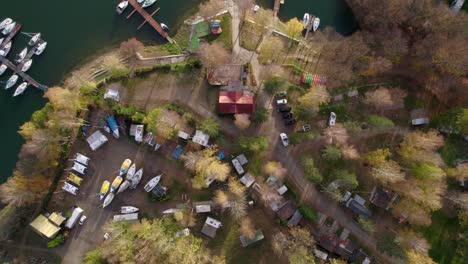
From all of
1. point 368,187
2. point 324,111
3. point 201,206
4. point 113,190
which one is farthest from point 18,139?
point 368,187

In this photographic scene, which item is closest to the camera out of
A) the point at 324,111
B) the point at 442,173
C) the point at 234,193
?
the point at 442,173

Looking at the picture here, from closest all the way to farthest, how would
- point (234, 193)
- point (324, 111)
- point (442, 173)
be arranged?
point (442, 173)
point (234, 193)
point (324, 111)

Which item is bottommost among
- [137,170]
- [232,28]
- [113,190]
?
[113,190]

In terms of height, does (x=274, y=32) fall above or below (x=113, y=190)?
above

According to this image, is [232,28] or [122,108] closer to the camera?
[122,108]

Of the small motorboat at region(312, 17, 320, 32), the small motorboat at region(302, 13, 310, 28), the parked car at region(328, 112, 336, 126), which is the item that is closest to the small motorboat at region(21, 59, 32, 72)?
the small motorboat at region(302, 13, 310, 28)

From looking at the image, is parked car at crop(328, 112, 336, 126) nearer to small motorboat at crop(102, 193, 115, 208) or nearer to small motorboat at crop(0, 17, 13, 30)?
small motorboat at crop(102, 193, 115, 208)

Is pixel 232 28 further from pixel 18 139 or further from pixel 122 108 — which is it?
pixel 18 139

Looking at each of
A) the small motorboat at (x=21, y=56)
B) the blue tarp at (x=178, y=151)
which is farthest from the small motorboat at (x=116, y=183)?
the small motorboat at (x=21, y=56)
